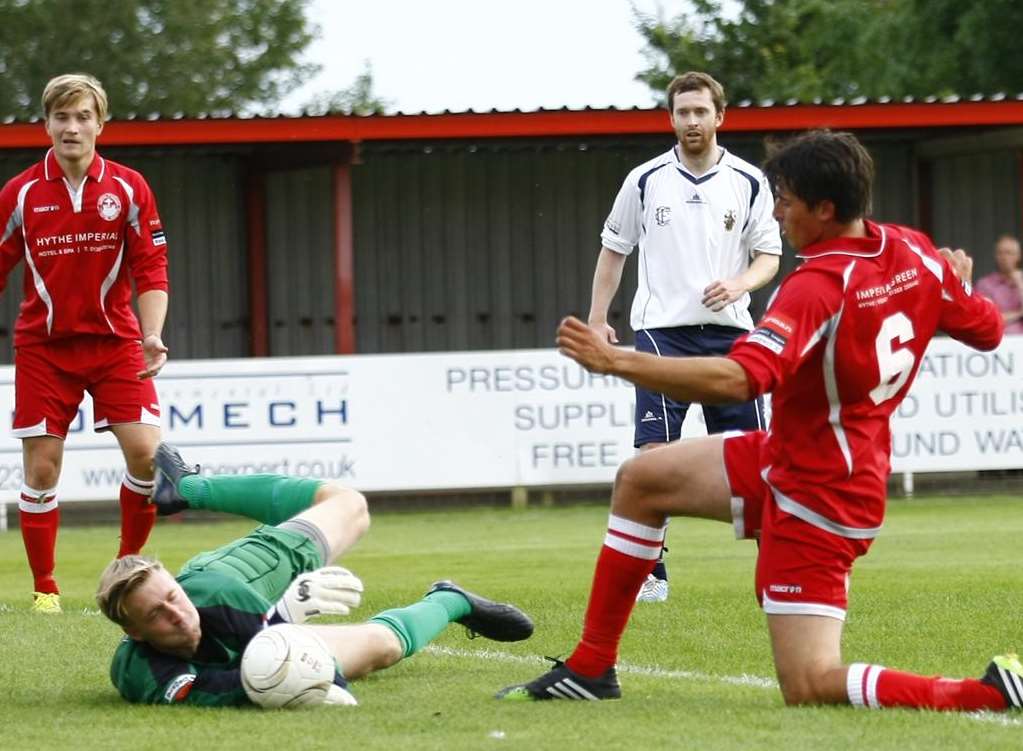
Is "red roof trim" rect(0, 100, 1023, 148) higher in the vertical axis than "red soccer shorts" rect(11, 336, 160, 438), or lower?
higher

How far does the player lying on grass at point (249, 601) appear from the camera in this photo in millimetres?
6074

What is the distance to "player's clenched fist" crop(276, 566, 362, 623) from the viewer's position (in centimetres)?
620

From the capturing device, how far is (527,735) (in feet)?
18.2

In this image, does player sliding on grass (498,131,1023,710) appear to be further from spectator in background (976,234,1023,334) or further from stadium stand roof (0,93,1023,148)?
stadium stand roof (0,93,1023,148)

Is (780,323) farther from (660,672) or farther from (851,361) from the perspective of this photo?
(660,672)

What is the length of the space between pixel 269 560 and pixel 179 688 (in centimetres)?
53

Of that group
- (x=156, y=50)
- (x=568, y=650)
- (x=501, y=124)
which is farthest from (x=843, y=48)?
(x=568, y=650)

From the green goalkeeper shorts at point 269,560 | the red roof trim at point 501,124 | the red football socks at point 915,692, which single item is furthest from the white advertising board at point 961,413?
the red football socks at point 915,692

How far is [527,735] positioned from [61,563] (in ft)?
26.6

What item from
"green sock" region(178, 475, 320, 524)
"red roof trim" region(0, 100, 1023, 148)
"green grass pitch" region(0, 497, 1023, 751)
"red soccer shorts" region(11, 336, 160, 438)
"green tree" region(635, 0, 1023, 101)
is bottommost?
"green grass pitch" region(0, 497, 1023, 751)

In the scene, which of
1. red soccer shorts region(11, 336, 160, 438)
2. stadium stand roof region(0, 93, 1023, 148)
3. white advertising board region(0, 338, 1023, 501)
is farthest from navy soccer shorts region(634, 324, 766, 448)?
stadium stand roof region(0, 93, 1023, 148)

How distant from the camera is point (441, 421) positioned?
16.8 metres

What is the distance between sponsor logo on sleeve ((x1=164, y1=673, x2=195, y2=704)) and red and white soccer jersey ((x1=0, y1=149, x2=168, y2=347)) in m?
3.06

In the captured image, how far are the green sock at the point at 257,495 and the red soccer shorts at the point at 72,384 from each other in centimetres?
216
